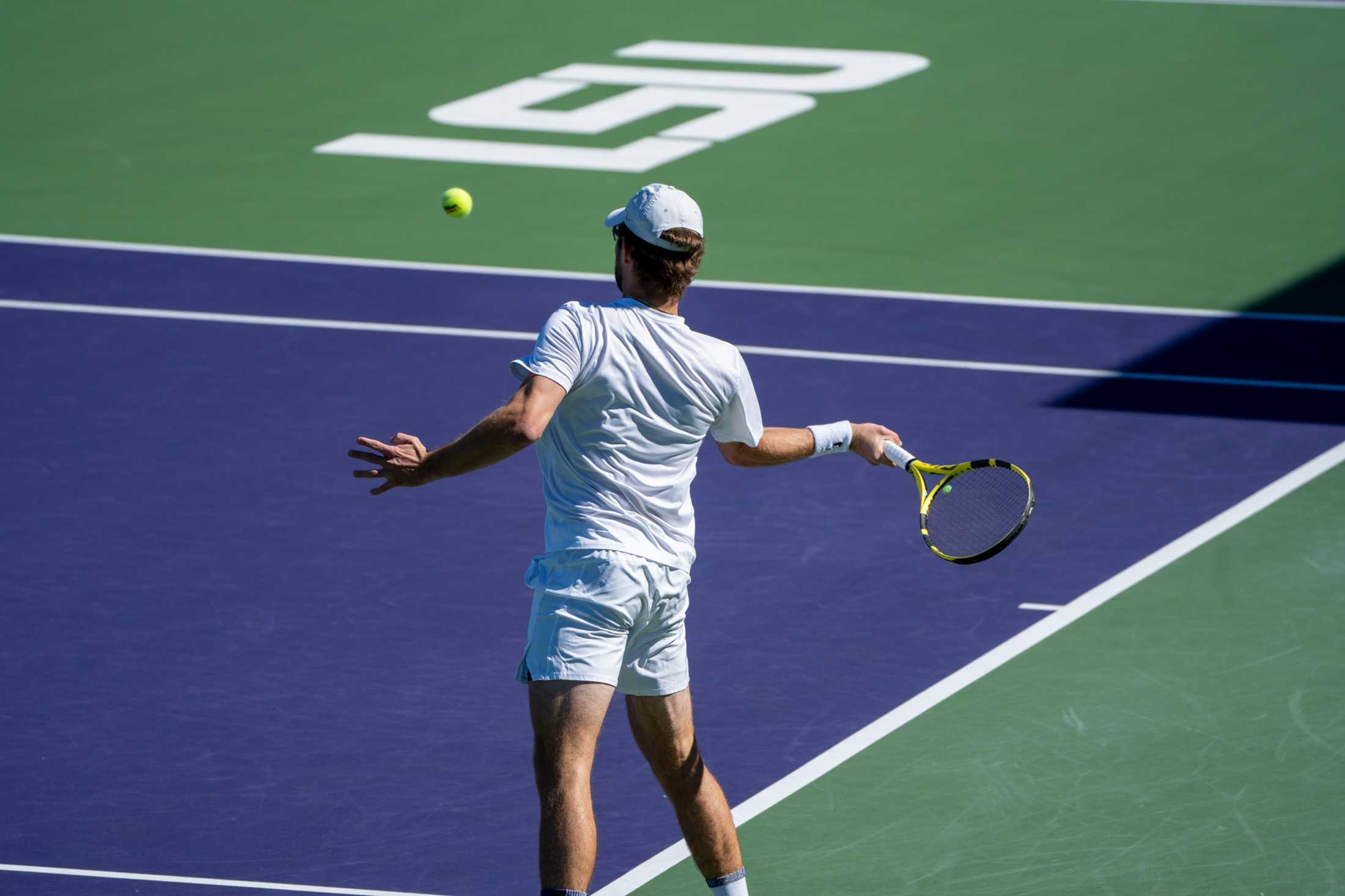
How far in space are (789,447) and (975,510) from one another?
2.41 feet

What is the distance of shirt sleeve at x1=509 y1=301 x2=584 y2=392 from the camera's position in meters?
5.90

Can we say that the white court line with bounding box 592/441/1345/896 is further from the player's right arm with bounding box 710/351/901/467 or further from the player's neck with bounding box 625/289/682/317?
the player's neck with bounding box 625/289/682/317

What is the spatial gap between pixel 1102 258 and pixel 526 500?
537cm

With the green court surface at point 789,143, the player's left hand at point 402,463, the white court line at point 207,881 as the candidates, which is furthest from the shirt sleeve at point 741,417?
the green court surface at point 789,143

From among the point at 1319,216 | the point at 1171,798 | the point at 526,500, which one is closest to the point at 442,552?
the point at 526,500

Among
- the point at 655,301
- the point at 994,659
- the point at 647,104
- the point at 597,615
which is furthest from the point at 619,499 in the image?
the point at 647,104

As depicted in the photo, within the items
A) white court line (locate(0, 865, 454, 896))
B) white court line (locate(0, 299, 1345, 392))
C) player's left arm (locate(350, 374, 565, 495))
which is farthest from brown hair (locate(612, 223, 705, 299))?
white court line (locate(0, 299, 1345, 392))

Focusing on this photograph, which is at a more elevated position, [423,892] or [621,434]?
[621,434]

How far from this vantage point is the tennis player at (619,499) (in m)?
5.95

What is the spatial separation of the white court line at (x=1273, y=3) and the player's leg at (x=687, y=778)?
15.9 metres

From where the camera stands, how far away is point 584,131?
689 inches

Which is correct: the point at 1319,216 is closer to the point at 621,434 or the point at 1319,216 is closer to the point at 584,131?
the point at 584,131

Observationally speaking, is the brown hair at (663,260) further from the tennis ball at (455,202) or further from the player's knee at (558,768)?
the tennis ball at (455,202)

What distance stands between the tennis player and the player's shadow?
19.6ft
